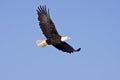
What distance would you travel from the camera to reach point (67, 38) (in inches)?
390

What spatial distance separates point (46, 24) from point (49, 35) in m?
0.55

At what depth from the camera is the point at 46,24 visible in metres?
10.3

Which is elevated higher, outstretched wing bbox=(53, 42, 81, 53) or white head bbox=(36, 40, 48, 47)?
outstretched wing bbox=(53, 42, 81, 53)

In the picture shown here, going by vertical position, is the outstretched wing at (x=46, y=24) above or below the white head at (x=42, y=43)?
above

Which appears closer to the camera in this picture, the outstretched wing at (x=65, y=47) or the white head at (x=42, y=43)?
the white head at (x=42, y=43)

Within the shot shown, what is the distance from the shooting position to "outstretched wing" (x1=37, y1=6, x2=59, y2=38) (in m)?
10.0

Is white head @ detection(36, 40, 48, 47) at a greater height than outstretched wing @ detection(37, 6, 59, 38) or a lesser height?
lesser

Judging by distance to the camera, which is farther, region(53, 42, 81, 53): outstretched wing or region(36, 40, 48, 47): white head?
region(53, 42, 81, 53): outstretched wing

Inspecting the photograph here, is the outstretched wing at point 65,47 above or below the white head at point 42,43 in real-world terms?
above

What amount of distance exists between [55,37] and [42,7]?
1499 millimetres

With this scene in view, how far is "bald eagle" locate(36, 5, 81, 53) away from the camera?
9.83m

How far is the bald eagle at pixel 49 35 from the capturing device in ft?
32.2

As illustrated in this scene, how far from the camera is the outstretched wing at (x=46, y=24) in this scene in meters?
10.0

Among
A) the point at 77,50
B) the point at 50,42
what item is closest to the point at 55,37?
the point at 50,42
